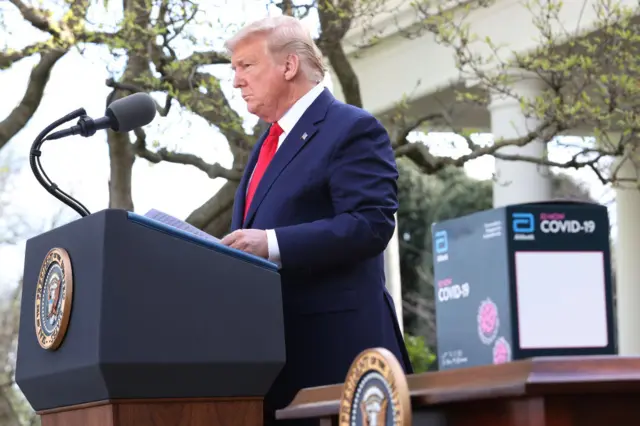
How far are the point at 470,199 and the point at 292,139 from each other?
64.1ft

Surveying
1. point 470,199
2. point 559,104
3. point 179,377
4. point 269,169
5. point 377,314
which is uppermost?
point 470,199

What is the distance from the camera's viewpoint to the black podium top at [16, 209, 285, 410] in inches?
89.3

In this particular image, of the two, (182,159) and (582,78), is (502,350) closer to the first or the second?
(182,159)

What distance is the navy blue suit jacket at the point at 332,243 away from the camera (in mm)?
2676

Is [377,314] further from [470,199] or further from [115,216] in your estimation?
[470,199]

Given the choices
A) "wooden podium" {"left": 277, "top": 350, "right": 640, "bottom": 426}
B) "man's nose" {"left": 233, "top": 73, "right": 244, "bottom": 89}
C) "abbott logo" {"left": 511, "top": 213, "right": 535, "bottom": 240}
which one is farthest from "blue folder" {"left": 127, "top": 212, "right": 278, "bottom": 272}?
"abbott logo" {"left": 511, "top": 213, "right": 535, "bottom": 240}

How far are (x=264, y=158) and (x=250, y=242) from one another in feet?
1.48

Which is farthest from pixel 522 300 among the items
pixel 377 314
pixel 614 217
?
pixel 614 217

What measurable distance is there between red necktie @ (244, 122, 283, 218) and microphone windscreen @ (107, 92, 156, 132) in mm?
370

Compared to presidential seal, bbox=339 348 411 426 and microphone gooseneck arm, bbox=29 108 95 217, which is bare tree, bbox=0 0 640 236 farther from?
presidential seal, bbox=339 348 411 426

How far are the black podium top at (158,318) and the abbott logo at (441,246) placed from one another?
0.66 m

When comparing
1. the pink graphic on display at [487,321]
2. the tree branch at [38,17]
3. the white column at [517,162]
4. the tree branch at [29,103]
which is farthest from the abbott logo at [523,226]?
the white column at [517,162]

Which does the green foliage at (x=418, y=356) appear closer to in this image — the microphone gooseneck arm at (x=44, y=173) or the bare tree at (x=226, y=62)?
the bare tree at (x=226, y=62)

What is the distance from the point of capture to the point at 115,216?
2.30 meters
